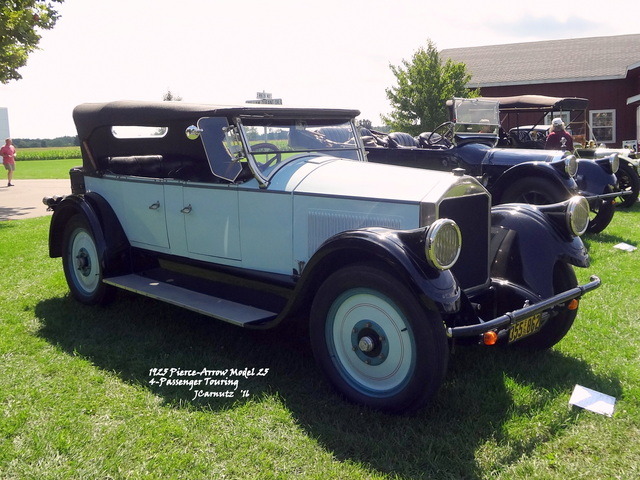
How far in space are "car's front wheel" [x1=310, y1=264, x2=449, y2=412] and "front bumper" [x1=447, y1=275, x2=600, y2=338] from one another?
10cm

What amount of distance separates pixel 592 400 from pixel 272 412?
6.11 feet

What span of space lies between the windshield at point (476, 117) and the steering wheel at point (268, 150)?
17.4 feet

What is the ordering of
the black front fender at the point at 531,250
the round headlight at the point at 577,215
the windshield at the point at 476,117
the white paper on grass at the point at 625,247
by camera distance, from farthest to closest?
the windshield at the point at 476,117
the white paper on grass at the point at 625,247
the round headlight at the point at 577,215
the black front fender at the point at 531,250

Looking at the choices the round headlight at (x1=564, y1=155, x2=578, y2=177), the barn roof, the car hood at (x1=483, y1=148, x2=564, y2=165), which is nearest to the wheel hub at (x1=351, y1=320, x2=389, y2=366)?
the round headlight at (x1=564, y1=155, x2=578, y2=177)

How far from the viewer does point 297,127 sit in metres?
4.62

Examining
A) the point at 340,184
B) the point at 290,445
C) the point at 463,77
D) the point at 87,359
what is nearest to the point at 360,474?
the point at 290,445

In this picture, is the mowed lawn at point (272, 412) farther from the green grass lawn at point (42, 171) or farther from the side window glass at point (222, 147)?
the green grass lawn at point (42, 171)

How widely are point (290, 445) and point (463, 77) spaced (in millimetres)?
20747

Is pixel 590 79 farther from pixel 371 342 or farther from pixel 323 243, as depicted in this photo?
pixel 371 342

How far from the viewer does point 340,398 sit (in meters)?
3.44

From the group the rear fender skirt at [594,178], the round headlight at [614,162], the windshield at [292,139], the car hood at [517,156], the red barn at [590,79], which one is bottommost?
the rear fender skirt at [594,178]

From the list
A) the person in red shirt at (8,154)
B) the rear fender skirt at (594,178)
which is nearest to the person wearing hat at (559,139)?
the rear fender skirt at (594,178)

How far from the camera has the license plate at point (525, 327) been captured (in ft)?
11.0

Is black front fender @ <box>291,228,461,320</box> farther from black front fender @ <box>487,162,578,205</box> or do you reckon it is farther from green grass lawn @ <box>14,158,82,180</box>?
green grass lawn @ <box>14,158,82,180</box>
